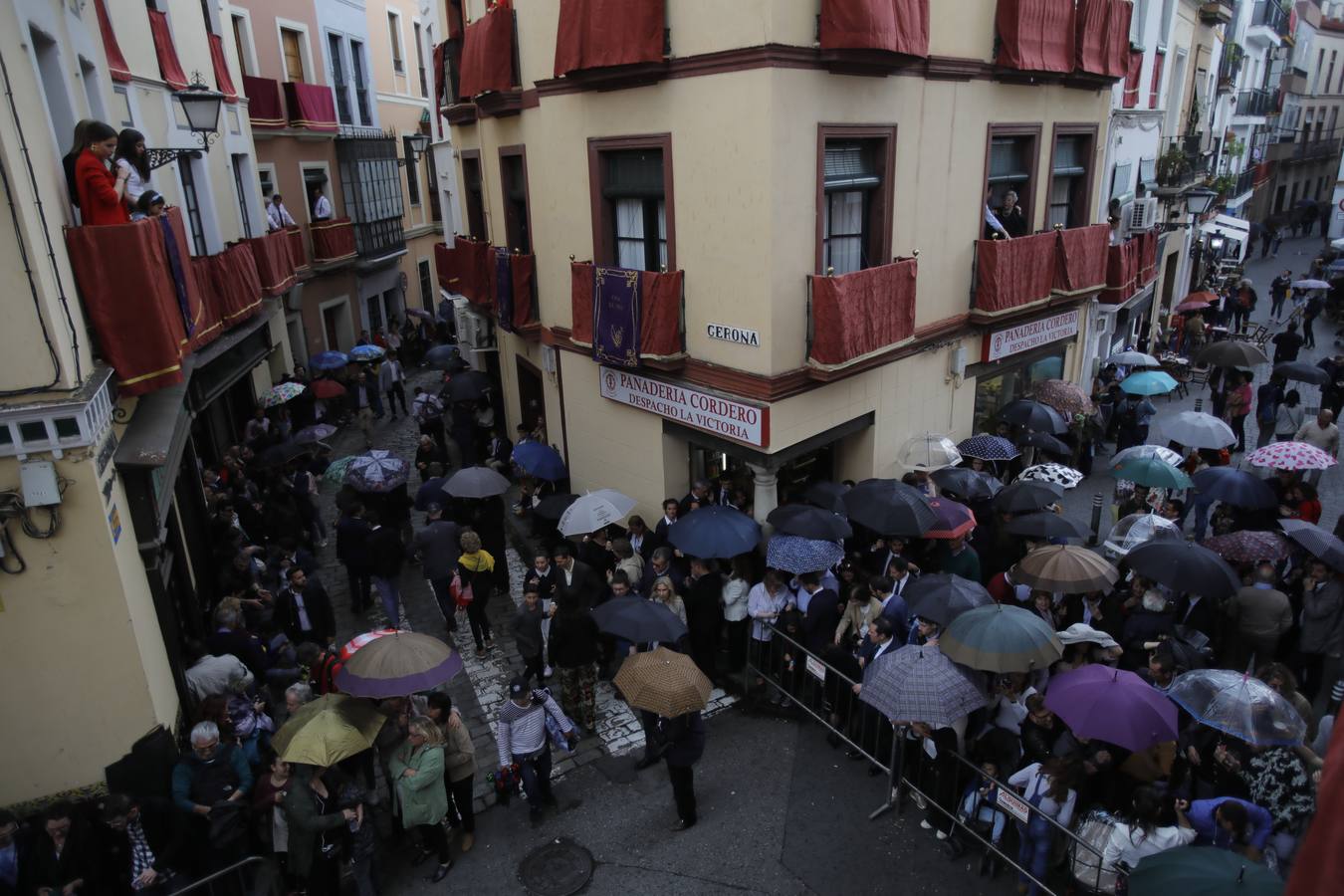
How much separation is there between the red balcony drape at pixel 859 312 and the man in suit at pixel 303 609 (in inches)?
260

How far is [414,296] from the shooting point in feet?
109

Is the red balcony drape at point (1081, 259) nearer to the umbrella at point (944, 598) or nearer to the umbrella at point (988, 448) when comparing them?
the umbrella at point (988, 448)

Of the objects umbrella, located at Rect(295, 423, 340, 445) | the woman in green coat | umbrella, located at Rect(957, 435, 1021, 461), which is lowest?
the woman in green coat

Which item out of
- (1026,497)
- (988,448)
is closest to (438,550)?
(1026,497)

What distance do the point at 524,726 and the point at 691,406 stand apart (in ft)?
17.2

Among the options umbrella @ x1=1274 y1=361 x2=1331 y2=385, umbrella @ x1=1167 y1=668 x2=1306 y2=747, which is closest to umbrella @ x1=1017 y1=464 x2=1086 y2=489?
umbrella @ x1=1167 y1=668 x2=1306 y2=747

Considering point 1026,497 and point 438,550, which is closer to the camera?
point 1026,497

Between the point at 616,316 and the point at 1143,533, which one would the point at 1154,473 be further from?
the point at 616,316

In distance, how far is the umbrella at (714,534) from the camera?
9742 millimetres

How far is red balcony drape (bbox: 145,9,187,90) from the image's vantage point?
13.9m

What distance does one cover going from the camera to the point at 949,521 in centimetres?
1012

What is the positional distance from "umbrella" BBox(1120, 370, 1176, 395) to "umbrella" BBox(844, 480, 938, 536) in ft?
23.6

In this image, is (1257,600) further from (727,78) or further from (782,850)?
(727,78)

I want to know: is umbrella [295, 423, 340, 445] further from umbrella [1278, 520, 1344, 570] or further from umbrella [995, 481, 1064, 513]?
umbrella [1278, 520, 1344, 570]
